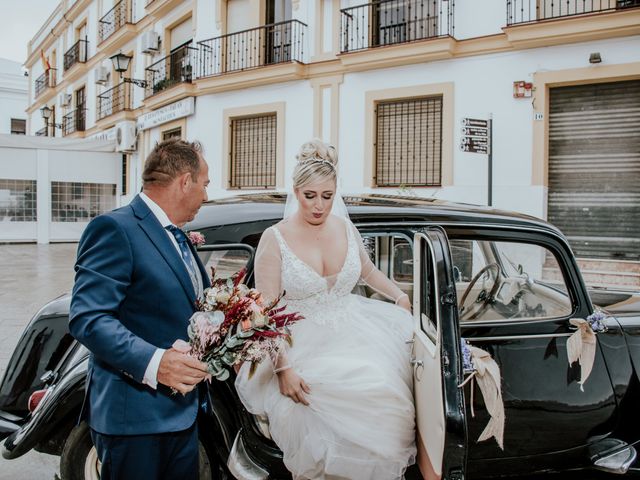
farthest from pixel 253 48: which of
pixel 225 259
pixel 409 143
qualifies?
pixel 225 259

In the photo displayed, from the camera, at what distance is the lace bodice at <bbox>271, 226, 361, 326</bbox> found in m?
2.65

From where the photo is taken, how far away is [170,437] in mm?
1870

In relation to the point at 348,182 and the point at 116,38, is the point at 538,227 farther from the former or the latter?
the point at 116,38

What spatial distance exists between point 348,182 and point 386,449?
422 inches

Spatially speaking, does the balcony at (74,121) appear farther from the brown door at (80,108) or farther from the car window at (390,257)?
the car window at (390,257)

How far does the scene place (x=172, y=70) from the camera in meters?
17.3

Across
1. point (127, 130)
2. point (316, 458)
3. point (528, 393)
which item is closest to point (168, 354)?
point (316, 458)

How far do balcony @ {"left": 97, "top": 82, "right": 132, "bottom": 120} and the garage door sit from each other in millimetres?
14710

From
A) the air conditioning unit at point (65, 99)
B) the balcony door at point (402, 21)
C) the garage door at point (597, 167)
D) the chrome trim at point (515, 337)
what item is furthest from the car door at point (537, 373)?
the air conditioning unit at point (65, 99)

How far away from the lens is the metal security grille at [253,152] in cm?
1446

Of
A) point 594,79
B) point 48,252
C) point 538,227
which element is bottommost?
point 48,252

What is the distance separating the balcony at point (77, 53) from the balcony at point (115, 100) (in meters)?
3.06

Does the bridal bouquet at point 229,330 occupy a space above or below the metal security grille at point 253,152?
below

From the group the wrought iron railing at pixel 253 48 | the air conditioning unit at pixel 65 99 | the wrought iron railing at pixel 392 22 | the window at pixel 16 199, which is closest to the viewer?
the wrought iron railing at pixel 392 22
